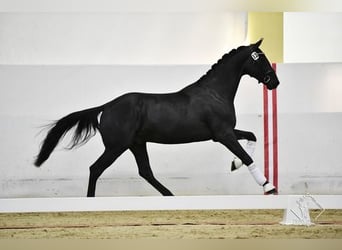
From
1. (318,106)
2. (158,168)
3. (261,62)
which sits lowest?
(158,168)

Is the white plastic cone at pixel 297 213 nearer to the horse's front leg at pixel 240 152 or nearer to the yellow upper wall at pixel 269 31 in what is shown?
the horse's front leg at pixel 240 152

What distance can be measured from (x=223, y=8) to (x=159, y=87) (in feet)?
2.15

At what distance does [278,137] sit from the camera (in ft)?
12.6

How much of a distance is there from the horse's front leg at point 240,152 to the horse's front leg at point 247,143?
0.03 meters

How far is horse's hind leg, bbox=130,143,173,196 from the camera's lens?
3.77 m

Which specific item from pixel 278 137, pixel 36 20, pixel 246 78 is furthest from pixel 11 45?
pixel 278 137

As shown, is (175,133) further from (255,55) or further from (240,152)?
(255,55)

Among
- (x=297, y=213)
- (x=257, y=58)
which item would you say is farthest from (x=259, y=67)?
(x=297, y=213)

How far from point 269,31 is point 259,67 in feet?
0.79

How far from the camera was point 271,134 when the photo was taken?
384cm

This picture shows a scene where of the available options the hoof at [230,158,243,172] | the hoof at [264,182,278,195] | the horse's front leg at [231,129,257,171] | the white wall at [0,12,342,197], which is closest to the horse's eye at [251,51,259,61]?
the white wall at [0,12,342,197]

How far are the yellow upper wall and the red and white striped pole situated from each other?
0.08 meters

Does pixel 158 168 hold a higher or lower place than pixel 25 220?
higher

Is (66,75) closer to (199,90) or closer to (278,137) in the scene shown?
(199,90)
